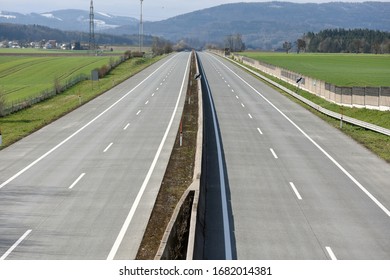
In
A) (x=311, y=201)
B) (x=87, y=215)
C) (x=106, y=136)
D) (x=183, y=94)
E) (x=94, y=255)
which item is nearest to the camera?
(x=94, y=255)

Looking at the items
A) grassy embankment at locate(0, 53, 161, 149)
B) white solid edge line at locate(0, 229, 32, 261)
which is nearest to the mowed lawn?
grassy embankment at locate(0, 53, 161, 149)

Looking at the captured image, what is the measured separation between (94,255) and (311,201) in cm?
820

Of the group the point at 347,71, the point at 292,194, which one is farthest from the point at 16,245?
the point at 347,71

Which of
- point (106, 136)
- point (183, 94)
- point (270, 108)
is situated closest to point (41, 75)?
point (183, 94)

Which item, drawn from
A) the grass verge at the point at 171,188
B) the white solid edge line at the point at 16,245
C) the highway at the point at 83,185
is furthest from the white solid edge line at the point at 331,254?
the white solid edge line at the point at 16,245

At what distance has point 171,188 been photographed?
20.0 metres

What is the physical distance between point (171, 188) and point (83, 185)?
3578 millimetres

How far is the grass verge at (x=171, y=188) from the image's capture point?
14.5 m

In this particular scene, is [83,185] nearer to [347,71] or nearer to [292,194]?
[292,194]

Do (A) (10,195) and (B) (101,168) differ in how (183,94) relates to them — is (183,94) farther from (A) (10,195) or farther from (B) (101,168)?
(A) (10,195)

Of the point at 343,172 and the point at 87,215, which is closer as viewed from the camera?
the point at 87,215

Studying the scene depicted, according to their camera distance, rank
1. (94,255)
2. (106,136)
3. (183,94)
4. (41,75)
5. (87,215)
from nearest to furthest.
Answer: (94,255)
(87,215)
(106,136)
(183,94)
(41,75)

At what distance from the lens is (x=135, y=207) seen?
17719 millimetres

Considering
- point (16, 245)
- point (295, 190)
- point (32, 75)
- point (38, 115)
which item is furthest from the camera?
point (32, 75)
